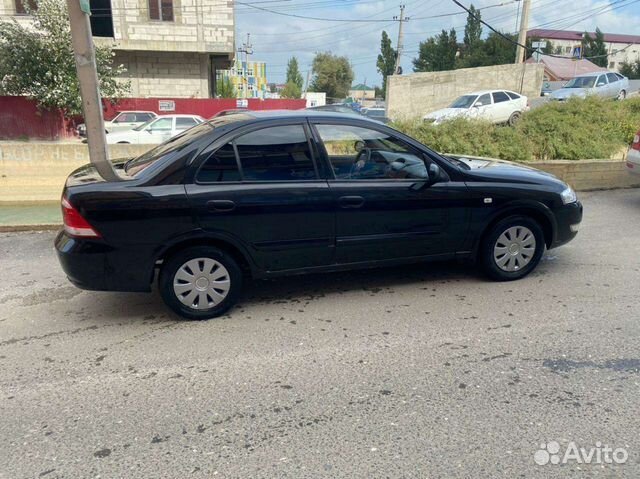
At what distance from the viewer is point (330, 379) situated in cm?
321

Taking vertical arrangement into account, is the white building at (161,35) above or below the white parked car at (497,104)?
above

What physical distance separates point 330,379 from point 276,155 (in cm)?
189

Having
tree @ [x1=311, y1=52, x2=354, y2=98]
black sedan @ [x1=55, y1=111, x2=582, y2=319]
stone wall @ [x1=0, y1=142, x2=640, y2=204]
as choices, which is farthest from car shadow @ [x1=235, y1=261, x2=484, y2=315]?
tree @ [x1=311, y1=52, x2=354, y2=98]

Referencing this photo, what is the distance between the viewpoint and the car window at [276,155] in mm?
4012

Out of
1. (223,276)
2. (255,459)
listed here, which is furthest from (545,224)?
(255,459)

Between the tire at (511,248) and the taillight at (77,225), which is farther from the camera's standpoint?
the tire at (511,248)

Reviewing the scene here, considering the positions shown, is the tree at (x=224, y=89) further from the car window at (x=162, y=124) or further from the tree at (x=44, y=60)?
the car window at (x=162, y=124)

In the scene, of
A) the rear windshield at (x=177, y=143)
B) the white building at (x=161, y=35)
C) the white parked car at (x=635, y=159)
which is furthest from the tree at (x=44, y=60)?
the white parked car at (x=635, y=159)

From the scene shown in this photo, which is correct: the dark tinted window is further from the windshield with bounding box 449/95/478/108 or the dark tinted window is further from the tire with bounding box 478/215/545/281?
the windshield with bounding box 449/95/478/108

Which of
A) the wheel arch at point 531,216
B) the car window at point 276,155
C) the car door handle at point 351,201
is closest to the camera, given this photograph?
the car window at point 276,155

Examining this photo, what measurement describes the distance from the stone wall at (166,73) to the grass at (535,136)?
20142 millimetres

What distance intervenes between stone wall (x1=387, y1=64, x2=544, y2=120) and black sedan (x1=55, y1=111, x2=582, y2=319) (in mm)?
22698

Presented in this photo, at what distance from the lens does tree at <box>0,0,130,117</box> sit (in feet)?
60.2

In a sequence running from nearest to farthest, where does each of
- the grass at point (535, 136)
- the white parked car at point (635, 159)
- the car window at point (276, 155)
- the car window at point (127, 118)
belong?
1. the car window at point (276, 155)
2. the white parked car at point (635, 159)
3. the grass at point (535, 136)
4. the car window at point (127, 118)
